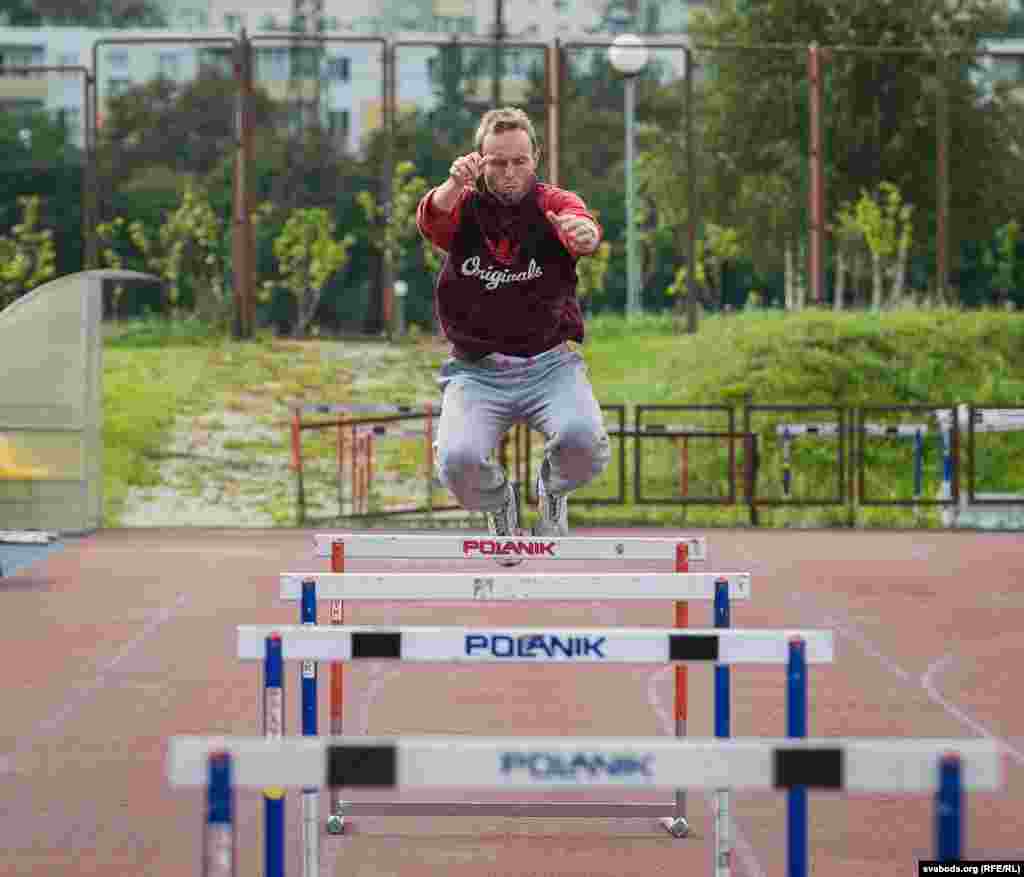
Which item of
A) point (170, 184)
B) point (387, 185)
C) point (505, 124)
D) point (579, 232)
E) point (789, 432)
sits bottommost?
point (789, 432)

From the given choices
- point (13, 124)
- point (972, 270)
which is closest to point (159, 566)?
point (972, 270)

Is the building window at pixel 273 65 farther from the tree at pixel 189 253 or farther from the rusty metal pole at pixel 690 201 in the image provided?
the rusty metal pole at pixel 690 201

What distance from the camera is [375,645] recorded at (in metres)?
5.12

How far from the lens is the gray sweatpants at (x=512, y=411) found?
25.6 feet

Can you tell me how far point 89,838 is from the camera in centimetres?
741

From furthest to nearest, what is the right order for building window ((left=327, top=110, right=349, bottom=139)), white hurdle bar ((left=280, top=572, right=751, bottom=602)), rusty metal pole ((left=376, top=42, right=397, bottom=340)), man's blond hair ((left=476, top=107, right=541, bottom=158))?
building window ((left=327, top=110, right=349, bottom=139))
rusty metal pole ((left=376, top=42, right=397, bottom=340))
man's blond hair ((left=476, top=107, right=541, bottom=158))
white hurdle bar ((left=280, top=572, right=751, bottom=602))

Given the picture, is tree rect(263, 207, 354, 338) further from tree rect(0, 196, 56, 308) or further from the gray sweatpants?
Result: the gray sweatpants

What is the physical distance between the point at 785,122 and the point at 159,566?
77.2ft

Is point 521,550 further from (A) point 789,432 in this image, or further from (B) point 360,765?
(A) point 789,432

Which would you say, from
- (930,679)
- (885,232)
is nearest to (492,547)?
(930,679)

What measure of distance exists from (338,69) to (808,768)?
138 ft

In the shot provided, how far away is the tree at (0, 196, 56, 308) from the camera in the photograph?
110 ft

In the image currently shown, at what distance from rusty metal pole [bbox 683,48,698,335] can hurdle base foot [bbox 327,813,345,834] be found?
25276 mm

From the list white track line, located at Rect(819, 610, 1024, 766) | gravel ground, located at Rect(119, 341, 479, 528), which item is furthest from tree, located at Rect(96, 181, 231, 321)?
white track line, located at Rect(819, 610, 1024, 766)
